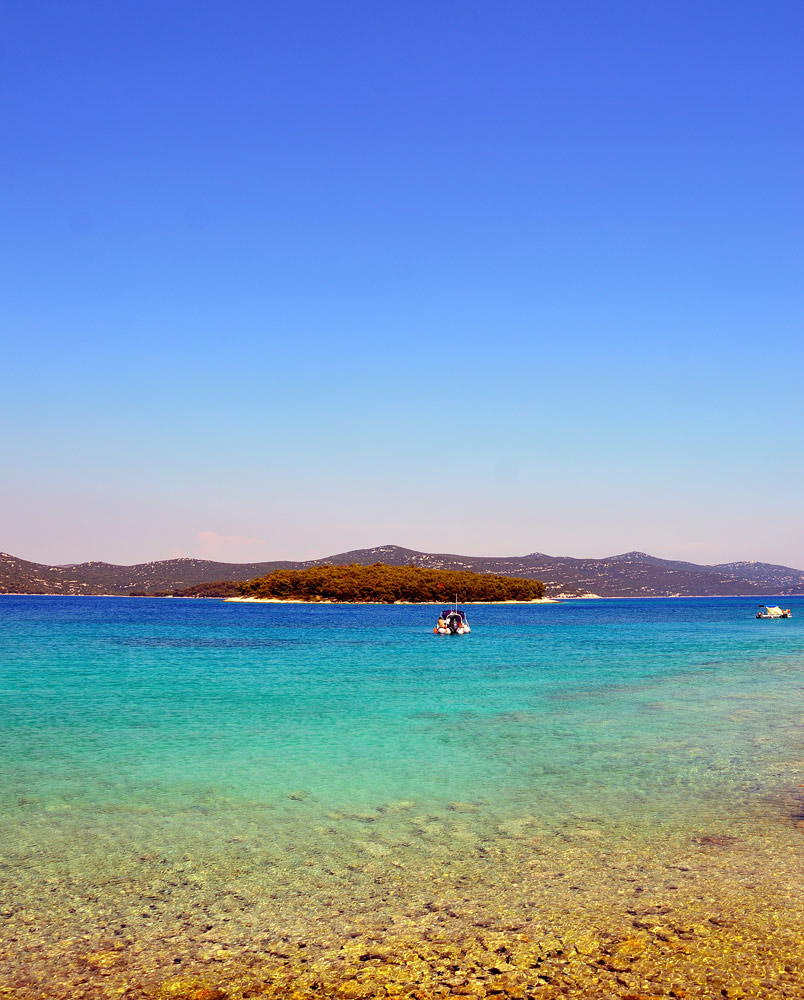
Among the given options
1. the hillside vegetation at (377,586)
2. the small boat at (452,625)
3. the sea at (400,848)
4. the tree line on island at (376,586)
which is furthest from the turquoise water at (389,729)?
the hillside vegetation at (377,586)

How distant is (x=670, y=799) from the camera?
1176cm

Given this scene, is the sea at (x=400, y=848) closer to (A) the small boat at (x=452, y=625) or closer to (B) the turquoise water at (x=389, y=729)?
(B) the turquoise water at (x=389, y=729)

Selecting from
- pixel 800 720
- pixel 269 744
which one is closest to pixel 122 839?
pixel 269 744

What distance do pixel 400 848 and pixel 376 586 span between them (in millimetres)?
156845

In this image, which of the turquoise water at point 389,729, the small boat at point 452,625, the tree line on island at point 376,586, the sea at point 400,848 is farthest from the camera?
the tree line on island at point 376,586

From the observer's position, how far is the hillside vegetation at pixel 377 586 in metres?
164

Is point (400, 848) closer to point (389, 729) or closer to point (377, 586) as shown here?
point (389, 729)

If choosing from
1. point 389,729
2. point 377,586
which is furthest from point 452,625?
point 377,586

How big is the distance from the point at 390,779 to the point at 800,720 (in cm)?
1211

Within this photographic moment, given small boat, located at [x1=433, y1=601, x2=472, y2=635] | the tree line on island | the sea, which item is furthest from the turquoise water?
the tree line on island

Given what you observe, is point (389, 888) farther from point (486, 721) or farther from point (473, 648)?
point (473, 648)

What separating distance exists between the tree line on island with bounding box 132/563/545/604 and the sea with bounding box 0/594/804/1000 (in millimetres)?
141393

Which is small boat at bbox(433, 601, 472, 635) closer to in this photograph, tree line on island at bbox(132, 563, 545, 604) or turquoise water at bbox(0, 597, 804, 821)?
turquoise water at bbox(0, 597, 804, 821)

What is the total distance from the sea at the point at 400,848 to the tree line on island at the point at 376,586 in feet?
464
